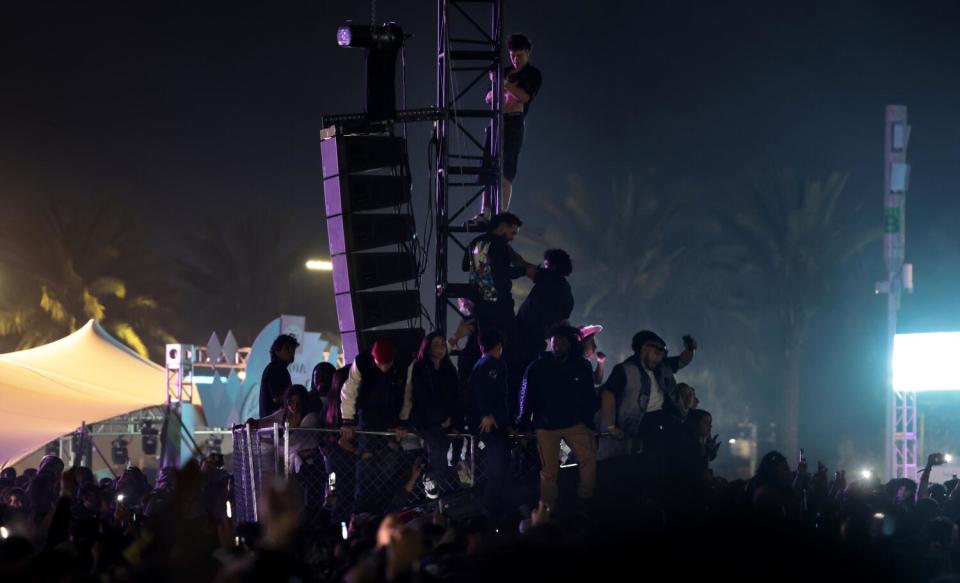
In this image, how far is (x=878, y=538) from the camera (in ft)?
27.4

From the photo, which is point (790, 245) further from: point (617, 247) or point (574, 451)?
point (574, 451)

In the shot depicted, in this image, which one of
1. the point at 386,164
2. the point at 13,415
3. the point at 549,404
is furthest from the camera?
the point at 13,415

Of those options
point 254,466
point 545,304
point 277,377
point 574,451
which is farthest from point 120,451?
point 574,451

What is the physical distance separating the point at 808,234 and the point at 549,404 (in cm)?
2644

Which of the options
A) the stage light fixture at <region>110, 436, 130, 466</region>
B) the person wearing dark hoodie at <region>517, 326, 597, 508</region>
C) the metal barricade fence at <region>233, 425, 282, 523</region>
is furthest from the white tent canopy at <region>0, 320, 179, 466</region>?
the person wearing dark hoodie at <region>517, 326, 597, 508</region>

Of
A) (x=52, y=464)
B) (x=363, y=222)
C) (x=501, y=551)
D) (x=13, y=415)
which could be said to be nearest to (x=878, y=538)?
(x=501, y=551)

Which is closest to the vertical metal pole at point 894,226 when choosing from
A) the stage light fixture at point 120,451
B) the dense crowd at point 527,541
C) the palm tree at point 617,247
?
the palm tree at point 617,247

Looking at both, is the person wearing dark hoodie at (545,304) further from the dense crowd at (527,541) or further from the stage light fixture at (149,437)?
the stage light fixture at (149,437)

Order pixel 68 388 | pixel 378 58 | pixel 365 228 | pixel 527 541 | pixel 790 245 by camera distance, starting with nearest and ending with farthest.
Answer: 1. pixel 527 541
2. pixel 365 228
3. pixel 378 58
4. pixel 68 388
5. pixel 790 245

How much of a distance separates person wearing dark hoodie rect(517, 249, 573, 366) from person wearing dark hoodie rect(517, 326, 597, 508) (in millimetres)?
1356

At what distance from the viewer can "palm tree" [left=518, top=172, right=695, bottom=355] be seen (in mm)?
36844

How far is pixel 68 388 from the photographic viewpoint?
20.3 m

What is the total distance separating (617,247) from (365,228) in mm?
23998

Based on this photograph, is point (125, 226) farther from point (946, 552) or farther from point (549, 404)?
point (946, 552)
